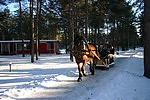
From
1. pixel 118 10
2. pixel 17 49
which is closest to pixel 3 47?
pixel 17 49

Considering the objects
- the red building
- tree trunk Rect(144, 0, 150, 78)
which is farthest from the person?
the red building

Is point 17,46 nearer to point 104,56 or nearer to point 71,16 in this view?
point 71,16

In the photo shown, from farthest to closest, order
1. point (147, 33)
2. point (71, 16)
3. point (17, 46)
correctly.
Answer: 1. point (17, 46)
2. point (71, 16)
3. point (147, 33)

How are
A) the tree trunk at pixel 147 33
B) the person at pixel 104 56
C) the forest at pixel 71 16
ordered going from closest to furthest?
the tree trunk at pixel 147 33, the person at pixel 104 56, the forest at pixel 71 16

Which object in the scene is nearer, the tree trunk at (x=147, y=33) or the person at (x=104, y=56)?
the tree trunk at (x=147, y=33)

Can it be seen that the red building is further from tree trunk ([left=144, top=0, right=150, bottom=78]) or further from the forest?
tree trunk ([left=144, top=0, right=150, bottom=78])

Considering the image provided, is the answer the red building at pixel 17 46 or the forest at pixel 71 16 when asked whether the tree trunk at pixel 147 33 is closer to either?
the forest at pixel 71 16

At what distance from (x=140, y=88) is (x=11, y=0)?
30.9 metres

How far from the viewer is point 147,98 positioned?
10.5 meters

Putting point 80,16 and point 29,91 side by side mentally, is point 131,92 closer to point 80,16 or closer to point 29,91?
point 29,91

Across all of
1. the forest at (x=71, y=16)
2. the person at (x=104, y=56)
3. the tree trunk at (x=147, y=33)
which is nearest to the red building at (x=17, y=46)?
the forest at (x=71, y=16)

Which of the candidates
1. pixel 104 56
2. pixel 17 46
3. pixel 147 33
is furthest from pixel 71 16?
pixel 17 46

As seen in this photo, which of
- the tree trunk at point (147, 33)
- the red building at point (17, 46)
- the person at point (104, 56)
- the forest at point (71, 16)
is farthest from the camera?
the red building at point (17, 46)

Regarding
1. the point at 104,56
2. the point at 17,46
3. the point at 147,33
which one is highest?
the point at 147,33
